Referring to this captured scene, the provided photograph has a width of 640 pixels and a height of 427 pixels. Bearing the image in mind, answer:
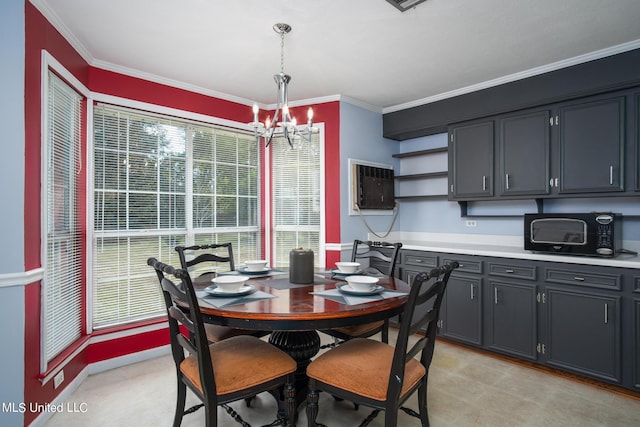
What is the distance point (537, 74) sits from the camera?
3.05m

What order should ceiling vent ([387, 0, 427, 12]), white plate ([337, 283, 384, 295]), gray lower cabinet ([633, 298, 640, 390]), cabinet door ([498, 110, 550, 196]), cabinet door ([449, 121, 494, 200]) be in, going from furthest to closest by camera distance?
cabinet door ([449, 121, 494, 200]) < cabinet door ([498, 110, 550, 196]) < gray lower cabinet ([633, 298, 640, 390]) < ceiling vent ([387, 0, 427, 12]) < white plate ([337, 283, 384, 295])

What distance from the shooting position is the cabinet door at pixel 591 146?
2680 mm

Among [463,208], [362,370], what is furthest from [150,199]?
[463,208]

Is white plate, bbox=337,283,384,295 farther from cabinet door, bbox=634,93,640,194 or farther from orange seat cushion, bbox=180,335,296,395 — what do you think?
cabinet door, bbox=634,93,640,194

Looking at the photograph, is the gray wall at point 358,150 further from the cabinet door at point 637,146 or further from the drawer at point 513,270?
the cabinet door at point 637,146

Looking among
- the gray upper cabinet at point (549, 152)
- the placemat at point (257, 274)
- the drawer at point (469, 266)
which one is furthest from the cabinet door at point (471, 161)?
the placemat at point (257, 274)

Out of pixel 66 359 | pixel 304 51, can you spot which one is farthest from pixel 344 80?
pixel 66 359

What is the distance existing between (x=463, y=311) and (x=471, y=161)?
4.97ft

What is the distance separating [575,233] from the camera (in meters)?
2.74

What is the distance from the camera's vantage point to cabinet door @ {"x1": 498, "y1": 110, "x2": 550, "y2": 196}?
3064mm

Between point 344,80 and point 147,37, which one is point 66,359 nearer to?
point 147,37

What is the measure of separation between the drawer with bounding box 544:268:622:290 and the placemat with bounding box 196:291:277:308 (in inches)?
91.5

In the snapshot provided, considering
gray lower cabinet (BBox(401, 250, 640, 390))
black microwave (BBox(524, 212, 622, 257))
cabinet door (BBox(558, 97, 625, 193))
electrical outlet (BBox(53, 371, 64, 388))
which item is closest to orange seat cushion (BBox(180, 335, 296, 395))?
electrical outlet (BBox(53, 371, 64, 388))

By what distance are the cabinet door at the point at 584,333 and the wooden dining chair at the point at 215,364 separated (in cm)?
227
